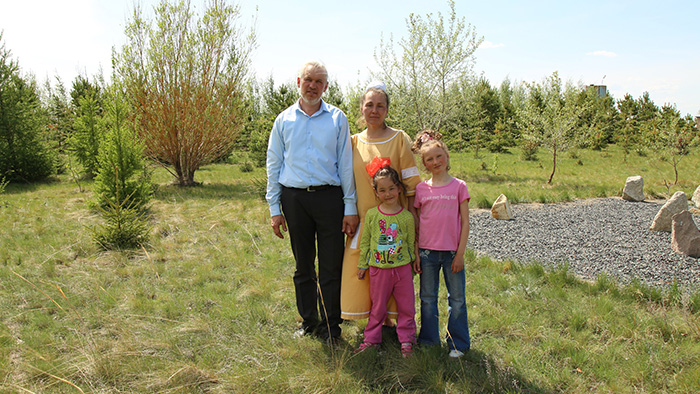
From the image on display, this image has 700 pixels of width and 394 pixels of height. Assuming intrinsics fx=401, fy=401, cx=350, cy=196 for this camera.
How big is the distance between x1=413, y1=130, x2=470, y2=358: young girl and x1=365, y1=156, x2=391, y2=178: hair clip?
0.81ft

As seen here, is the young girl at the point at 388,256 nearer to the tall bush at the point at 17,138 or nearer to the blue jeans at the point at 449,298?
the blue jeans at the point at 449,298

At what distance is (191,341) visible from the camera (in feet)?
10.2

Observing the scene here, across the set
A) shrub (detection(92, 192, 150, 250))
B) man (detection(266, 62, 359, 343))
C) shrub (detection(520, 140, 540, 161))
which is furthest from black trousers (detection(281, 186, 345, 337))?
shrub (detection(520, 140, 540, 161))

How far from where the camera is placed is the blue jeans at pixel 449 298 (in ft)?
9.11

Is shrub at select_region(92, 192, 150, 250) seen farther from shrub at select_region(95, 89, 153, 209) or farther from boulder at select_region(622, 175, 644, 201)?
boulder at select_region(622, 175, 644, 201)

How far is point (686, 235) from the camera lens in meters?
4.95

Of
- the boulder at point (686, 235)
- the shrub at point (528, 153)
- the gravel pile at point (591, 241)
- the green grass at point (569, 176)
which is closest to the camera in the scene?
the gravel pile at point (591, 241)

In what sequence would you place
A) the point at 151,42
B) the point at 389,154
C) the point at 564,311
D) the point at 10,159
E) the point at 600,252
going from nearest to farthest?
the point at 389,154 → the point at 564,311 → the point at 600,252 → the point at 151,42 → the point at 10,159

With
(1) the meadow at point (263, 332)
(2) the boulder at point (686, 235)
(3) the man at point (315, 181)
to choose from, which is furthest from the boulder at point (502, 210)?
(3) the man at point (315, 181)

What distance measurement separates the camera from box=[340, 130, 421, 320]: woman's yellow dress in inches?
113

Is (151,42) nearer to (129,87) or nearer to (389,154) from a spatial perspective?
(129,87)

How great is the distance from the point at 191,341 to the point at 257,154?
46.7 ft

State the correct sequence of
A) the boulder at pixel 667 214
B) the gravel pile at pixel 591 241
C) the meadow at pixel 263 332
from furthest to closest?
the boulder at pixel 667 214, the gravel pile at pixel 591 241, the meadow at pixel 263 332

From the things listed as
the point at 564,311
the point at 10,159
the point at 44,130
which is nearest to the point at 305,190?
the point at 564,311
